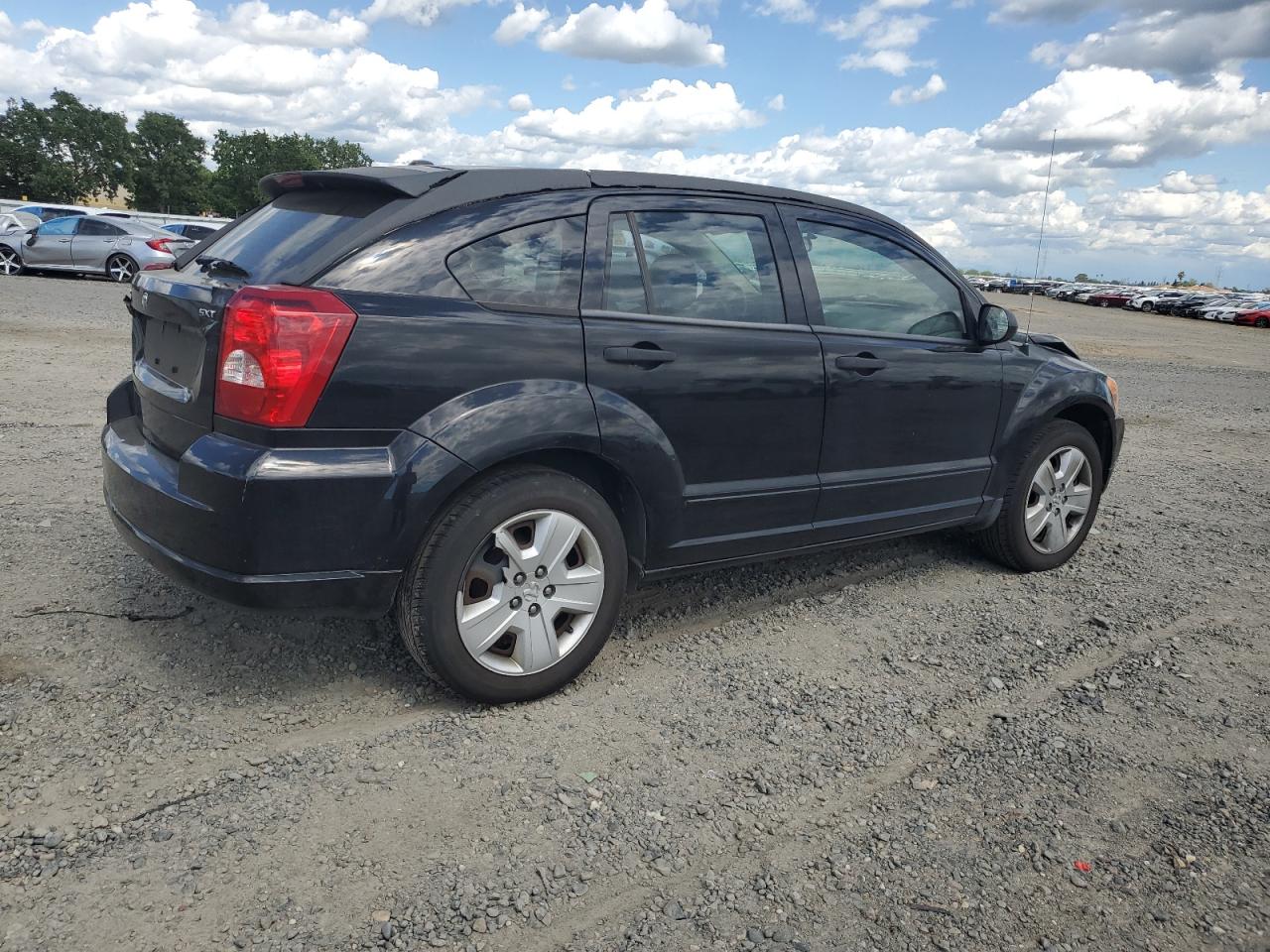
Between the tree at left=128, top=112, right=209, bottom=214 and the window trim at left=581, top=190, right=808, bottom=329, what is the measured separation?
111 metres

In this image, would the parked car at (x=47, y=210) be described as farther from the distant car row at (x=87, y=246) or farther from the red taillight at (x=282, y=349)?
the red taillight at (x=282, y=349)

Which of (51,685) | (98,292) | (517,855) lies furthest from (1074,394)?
(98,292)

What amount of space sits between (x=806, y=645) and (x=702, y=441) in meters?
1.01

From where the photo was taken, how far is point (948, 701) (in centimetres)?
369

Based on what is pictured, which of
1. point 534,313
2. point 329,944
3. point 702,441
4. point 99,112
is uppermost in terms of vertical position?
point 99,112

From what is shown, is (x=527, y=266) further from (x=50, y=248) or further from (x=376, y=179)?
(x=50, y=248)

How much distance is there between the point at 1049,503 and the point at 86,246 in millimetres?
21314

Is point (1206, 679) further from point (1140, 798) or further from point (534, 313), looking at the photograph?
point (534, 313)

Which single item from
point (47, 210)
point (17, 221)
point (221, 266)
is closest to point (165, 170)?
point (47, 210)

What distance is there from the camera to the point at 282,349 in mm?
2912

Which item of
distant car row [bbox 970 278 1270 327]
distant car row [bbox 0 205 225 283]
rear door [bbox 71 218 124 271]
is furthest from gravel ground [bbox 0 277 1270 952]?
distant car row [bbox 970 278 1270 327]

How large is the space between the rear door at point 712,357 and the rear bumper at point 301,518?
72 cm

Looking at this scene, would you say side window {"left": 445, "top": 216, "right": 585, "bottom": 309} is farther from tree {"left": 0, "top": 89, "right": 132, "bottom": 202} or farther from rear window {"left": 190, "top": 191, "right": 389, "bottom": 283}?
tree {"left": 0, "top": 89, "right": 132, "bottom": 202}

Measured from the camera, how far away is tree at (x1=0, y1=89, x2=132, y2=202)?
9150 cm
